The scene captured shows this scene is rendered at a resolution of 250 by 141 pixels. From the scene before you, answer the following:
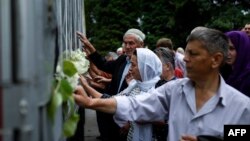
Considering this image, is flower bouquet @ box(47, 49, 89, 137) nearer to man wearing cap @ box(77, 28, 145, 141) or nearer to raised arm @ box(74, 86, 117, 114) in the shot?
raised arm @ box(74, 86, 117, 114)

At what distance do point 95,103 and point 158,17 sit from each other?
63.1 ft

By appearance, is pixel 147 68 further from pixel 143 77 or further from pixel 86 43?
pixel 86 43

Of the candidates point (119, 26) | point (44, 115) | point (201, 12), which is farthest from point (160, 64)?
point (119, 26)

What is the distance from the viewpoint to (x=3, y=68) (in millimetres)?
1529

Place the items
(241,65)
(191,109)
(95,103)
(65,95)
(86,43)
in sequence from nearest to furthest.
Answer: (65,95), (191,109), (95,103), (241,65), (86,43)

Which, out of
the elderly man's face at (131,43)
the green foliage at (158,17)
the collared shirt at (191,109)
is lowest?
the collared shirt at (191,109)

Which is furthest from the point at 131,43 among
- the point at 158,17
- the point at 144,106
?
the point at 158,17

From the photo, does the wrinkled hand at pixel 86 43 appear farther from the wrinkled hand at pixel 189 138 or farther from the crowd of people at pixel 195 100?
the wrinkled hand at pixel 189 138

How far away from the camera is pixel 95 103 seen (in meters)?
3.24

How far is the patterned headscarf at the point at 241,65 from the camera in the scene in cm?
399

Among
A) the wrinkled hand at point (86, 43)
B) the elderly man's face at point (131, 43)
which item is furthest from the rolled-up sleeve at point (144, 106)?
the elderly man's face at point (131, 43)

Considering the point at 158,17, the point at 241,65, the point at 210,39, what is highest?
the point at 158,17

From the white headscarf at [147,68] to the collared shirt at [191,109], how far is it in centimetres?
132

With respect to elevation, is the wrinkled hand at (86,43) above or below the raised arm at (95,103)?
above
